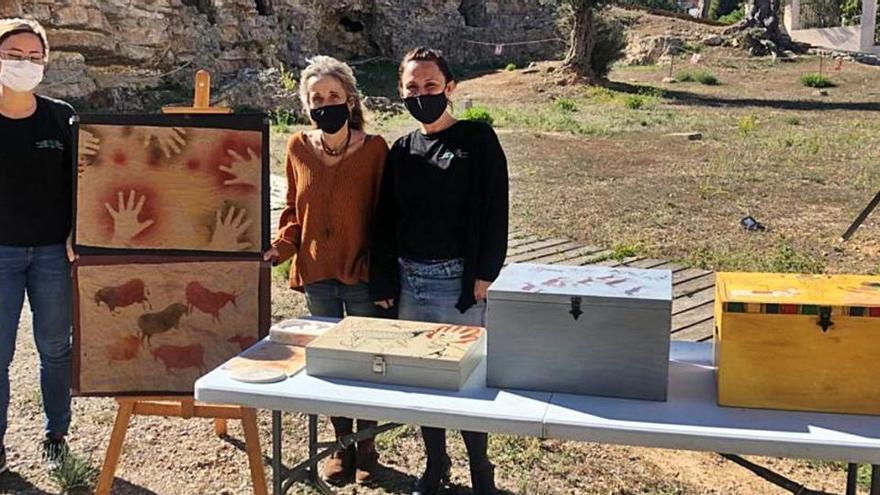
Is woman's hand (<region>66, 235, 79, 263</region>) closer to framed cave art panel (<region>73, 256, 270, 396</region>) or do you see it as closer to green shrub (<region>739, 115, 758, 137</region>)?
framed cave art panel (<region>73, 256, 270, 396</region>)

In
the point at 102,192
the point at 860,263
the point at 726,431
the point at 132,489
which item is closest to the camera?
the point at 726,431

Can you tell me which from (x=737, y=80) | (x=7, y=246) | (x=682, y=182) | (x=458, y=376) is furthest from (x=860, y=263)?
(x=737, y=80)

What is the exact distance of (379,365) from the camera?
277 cm

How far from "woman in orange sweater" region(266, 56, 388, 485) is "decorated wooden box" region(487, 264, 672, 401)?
3.32ft


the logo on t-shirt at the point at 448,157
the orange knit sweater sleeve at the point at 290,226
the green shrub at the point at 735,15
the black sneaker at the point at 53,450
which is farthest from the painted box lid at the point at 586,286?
the green shrub at the point at 735,15

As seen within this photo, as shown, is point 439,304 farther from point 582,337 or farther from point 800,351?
point 800,351

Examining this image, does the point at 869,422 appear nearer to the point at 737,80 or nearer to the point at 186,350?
the point at 186,350

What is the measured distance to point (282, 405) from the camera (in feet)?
8.93

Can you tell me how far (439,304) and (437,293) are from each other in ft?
0.14

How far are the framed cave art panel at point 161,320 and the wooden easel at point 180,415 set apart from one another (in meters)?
0.07

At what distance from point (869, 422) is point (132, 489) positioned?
9.77 feet

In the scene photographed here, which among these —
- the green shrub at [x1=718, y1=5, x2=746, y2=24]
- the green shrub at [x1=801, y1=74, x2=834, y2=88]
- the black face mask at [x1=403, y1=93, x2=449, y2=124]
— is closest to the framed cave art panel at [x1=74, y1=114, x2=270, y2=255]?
the black face mask at [x1=403, y1=93, x2=449, y2=124]

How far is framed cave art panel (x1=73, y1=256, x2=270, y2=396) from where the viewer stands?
366 cm

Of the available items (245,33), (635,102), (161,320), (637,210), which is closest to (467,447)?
(161,320)
